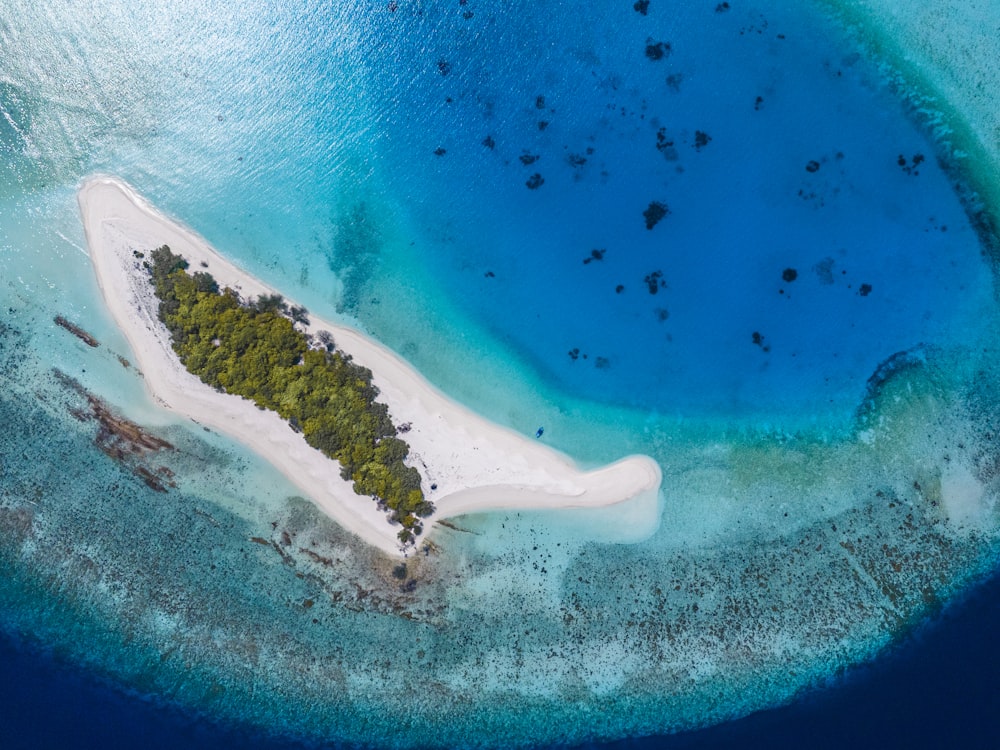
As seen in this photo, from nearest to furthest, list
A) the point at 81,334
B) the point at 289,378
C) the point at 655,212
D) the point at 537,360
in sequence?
the point at 289,378, the point at 81,334, the point at 655,212, the point at 537,360

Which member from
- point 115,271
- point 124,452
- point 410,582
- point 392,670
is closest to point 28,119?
point 115,271

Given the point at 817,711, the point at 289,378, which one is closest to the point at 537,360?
the point at 289,378

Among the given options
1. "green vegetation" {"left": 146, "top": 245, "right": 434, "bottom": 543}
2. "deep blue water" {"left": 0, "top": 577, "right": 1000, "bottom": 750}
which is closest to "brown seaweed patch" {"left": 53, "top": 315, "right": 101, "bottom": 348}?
"green vegetation" {"left": 146, "top": 245, "right": 434, "bottom": 543}

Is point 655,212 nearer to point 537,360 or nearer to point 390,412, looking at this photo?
point 537,360

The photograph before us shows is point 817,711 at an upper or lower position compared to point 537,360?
lower

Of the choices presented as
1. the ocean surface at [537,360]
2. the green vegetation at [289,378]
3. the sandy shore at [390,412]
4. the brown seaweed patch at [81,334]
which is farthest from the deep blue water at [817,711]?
the brown seaweed patch at [81,334]

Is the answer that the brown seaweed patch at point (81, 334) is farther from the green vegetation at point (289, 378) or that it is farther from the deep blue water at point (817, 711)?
the deep blue water at point (817, 711)

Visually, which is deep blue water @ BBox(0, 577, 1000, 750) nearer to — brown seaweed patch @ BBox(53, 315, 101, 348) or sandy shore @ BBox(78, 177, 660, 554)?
sandy shore @ BBox(78, 177, 660, 554)
